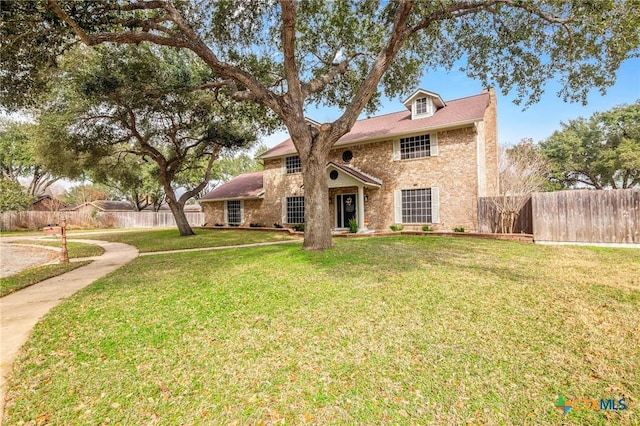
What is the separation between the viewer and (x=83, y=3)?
7258mm

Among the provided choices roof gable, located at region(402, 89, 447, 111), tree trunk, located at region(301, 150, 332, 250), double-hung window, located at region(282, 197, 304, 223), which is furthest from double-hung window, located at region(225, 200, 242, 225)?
tree trunk, located at region(301, 150, 332, 250)

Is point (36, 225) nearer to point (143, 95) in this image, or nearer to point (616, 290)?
point (143, 95)

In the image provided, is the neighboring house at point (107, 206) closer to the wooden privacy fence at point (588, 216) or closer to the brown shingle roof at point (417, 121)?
the brown shingle roof at point (417, 121)

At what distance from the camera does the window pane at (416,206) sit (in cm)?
1513

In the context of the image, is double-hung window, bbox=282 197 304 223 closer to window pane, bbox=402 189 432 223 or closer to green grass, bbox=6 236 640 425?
window pane, bbox=402 189 432 223

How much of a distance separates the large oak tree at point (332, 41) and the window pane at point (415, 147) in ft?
9.51

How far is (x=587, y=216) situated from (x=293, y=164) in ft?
48.0

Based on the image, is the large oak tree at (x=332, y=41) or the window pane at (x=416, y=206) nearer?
the large oak tree at (x=332, y=41)

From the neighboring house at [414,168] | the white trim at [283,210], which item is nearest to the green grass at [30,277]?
the neighboring house at [414,168]

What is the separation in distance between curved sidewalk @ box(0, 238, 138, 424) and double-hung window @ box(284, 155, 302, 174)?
12.2 meters

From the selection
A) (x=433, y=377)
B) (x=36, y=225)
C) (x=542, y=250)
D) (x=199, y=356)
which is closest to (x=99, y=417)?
(x=199, y=356)

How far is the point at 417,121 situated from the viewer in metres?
16.0

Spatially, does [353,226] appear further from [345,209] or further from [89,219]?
[89,219]

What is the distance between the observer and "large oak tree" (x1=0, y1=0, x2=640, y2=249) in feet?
25.3
